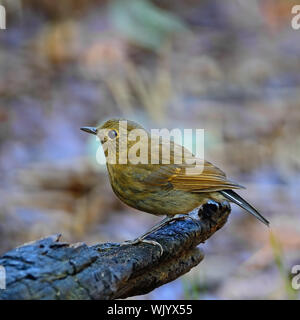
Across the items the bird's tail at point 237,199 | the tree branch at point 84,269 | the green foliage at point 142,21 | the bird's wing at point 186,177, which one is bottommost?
the tree branch at point 84,269

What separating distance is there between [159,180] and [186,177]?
0.55 ft

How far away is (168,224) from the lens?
3.77 meters

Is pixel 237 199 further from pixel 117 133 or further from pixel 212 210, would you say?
pixel 117 133

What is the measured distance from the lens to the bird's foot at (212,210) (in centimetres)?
383

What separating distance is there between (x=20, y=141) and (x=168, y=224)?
3248mm

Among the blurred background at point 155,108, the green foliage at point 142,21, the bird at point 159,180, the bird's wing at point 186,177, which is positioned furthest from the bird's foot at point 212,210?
the green foliage at point 142,21

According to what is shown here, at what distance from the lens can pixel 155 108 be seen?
24.1 feet

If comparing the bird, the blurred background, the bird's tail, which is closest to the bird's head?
the bird

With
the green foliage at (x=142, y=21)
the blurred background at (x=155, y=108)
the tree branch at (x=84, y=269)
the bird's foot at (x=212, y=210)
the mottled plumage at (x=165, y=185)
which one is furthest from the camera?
the green foliage at (x=142, y=21)

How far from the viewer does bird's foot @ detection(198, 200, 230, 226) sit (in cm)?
383

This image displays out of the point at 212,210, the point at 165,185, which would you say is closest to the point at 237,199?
the point at 212,210

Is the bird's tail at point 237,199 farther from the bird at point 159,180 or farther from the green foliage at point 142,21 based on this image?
the green foliage at point 142,21
